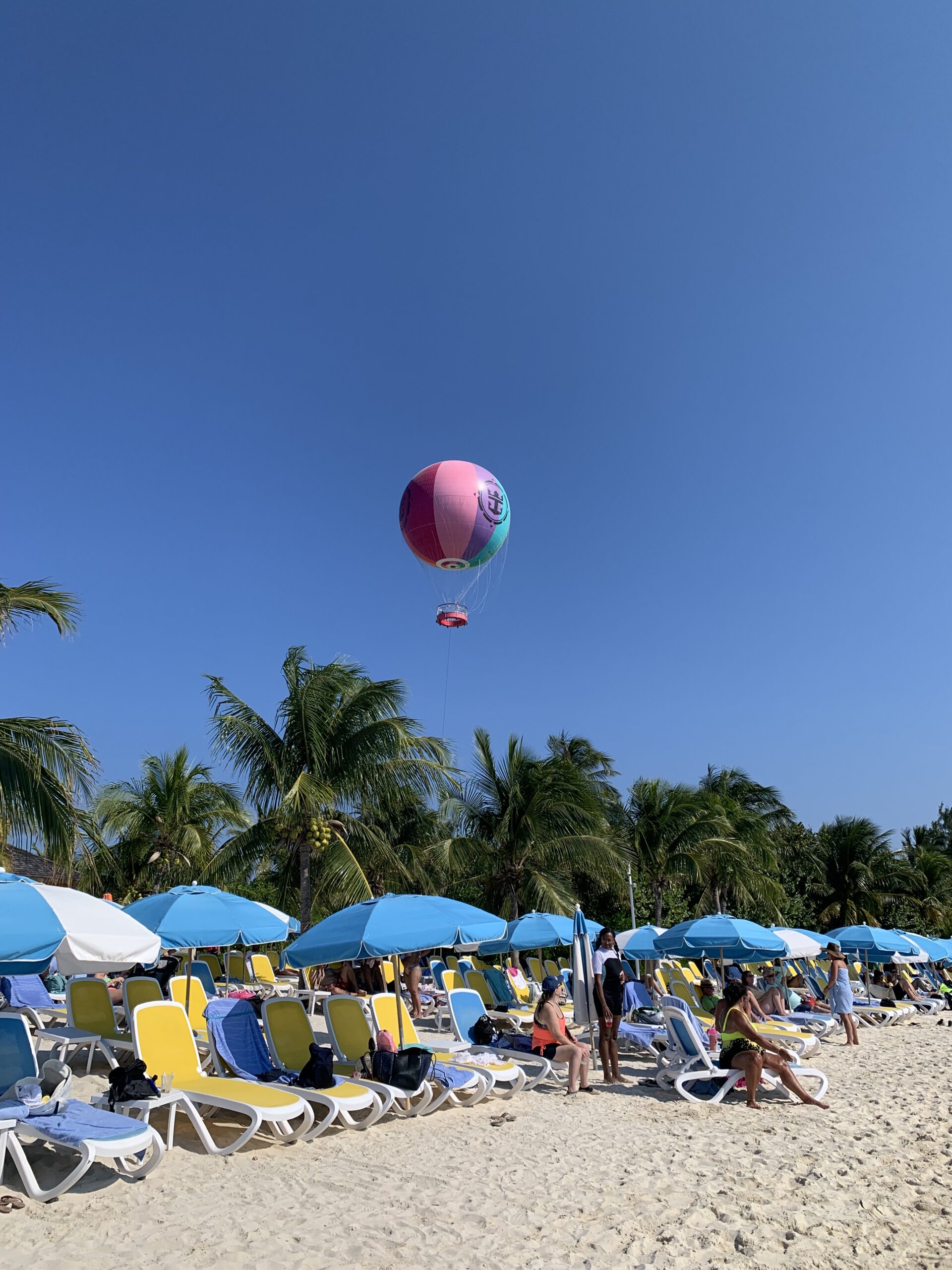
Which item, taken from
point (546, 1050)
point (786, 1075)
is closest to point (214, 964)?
point (546, 1050)

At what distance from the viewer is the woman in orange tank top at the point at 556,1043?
8430 millimetres

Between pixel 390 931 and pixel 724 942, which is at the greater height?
pixel 390 931

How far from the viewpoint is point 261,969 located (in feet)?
49.5

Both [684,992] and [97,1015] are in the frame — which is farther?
[684,992]

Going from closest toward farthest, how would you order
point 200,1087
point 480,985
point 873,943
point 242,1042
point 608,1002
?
1. point 200,1087
2. point 242,1042
3. point 608,1002
4. point 480,985
5. point 873,943

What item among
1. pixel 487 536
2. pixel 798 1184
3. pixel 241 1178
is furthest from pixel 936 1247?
pixel 487 536

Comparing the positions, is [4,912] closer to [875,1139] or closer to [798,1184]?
[798,1184]

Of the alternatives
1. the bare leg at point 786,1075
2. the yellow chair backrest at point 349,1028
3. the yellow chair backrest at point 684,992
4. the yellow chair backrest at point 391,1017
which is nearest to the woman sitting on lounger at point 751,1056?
the bare leg at point 786,1075

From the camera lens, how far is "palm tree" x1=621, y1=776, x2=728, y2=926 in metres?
25.0

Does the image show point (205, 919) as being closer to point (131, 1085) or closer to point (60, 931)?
point (131, 1085)

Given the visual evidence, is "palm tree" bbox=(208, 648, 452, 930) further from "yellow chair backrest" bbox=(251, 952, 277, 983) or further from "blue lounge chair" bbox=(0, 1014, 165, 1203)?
"blue lounge chair" bbox=(0, 1014, 165, 1203)

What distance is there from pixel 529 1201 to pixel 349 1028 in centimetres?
302

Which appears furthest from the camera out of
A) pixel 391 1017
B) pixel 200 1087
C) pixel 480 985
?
pixel 480 985

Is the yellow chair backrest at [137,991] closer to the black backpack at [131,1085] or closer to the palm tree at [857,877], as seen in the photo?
the black backpack at [131,1085]
